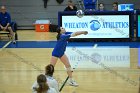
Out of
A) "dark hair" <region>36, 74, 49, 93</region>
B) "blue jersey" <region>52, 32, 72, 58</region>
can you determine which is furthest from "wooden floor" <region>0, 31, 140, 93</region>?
"dark hair" <region>36, 74, 49, 93</region>

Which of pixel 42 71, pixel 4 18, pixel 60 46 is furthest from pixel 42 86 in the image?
pixel 4 18

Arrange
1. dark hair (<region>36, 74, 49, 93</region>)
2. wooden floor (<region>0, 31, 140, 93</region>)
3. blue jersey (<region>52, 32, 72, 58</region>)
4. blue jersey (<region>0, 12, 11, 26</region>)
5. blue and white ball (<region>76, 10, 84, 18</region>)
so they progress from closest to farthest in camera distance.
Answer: dark hair (<region>36, 74, 49, 93</region>) < wooden floor (<region>0, 31, 140, 93</region>) < blue jersey (<region>52, 32, 72, 58</region>) < blue and white ball (<region>76, 10, 84, 18</region>) < blue jersey (<region>0, 12, 11, 26</region>)

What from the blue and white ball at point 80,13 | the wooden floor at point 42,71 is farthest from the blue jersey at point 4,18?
the blue and white ball at point 80,13

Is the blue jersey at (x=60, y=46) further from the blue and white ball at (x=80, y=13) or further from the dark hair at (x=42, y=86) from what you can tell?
the blue and white ball at (x=80, y=13)

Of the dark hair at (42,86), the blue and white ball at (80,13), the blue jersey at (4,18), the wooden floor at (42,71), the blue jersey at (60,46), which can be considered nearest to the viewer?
the dark hair at (42,86)

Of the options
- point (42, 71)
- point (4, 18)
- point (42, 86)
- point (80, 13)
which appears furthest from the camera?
point (4, 18)

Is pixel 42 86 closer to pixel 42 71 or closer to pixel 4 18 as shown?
pixel 42 71

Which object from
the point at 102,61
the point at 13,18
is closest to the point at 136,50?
the point at 102,61

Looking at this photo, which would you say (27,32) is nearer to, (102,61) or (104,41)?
(104,41)

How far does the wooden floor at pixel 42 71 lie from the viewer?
1170 centimetres

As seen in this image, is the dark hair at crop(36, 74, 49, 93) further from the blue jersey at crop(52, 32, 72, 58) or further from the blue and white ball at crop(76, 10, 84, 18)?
the blue and white ball at crop(76, 10, 84, 18)

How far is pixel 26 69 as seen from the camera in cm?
1438

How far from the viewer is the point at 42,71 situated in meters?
14.0

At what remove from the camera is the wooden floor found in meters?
11.7
